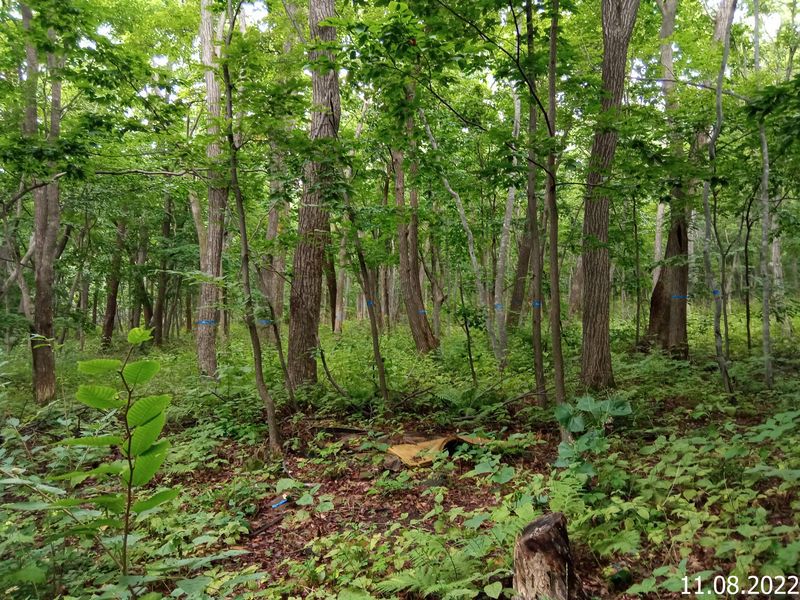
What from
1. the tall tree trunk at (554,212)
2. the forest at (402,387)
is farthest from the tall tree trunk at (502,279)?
the tall tree trunk at (554,212)

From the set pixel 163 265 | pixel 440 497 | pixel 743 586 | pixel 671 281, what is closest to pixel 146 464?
pixel 440 497

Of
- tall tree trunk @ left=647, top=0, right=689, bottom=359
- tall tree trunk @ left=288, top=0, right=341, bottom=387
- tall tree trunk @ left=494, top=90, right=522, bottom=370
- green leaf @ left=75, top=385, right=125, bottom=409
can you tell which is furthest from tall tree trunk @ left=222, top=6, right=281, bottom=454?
tall tree trunk @ left=647, top=0, right=689, bottom=359

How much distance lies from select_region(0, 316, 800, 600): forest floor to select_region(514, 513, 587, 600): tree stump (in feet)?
0.65

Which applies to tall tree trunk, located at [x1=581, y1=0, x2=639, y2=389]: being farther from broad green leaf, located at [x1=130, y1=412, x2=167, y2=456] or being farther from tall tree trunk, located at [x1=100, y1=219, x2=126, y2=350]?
tall tree trunk, located at [x1=100, y1=219, x2=126, y2=350]

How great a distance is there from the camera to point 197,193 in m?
10.6

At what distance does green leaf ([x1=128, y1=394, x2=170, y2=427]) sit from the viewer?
1.56 meters

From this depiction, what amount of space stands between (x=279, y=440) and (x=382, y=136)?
4.18 meters

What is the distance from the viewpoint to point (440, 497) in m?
3.74

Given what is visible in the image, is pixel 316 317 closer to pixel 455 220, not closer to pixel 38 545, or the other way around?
pixel 38 545

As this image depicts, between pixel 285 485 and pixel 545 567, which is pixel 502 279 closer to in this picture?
pixel 285 485

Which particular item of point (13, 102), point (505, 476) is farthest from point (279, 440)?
point (13, 102)

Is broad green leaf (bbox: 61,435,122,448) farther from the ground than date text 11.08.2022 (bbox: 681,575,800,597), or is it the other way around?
broad green leaf (bbox: 61,435,122,448)

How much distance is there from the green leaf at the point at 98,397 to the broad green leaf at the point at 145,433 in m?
0.12

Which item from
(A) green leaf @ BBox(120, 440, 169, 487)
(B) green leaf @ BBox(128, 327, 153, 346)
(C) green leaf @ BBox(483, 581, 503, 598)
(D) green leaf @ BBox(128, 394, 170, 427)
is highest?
(B) green leaf @ BBox(128, 327, 153, 346)
